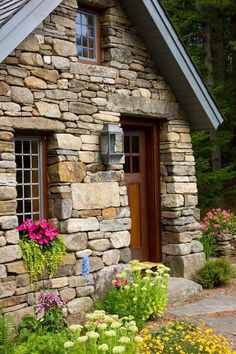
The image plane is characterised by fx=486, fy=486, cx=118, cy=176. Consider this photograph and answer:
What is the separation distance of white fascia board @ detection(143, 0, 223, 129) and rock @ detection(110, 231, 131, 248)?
8.57 ft

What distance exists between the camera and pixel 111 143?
6.93m

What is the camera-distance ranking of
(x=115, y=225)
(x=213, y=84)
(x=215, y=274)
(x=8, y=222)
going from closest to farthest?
(x=8, y=222)
(x=115, y=225)
(x=215, y=274)
(x=213, y=84)

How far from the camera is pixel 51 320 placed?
5035mm

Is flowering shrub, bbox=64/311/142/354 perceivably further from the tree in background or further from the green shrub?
the tree in background

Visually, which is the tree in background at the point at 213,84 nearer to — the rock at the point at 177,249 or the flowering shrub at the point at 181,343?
the rock at the point at 177,249

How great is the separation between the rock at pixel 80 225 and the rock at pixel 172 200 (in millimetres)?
1722

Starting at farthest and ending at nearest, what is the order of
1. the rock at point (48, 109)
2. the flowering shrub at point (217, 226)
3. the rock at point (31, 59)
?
the flowering shrub at point (217, 226) → the rock at point (48, 109) → the rock at point (31, 59)

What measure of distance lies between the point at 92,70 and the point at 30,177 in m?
1.81

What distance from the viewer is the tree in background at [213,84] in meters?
13.5

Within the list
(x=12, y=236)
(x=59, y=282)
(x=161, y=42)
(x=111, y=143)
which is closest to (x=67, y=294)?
(x=59, y=282)

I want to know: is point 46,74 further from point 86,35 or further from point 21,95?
point 86,35

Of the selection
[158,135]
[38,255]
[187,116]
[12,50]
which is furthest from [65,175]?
[187,116]

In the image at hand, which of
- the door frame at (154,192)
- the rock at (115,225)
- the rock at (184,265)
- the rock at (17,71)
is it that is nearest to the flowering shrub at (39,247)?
the rock at (115,225)

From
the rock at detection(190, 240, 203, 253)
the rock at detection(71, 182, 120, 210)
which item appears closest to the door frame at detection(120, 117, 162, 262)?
the rock at detection(190, 240, 203, 253)
